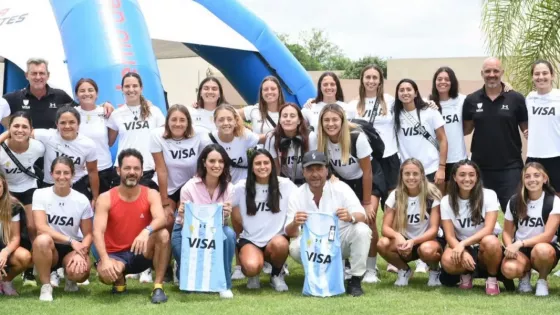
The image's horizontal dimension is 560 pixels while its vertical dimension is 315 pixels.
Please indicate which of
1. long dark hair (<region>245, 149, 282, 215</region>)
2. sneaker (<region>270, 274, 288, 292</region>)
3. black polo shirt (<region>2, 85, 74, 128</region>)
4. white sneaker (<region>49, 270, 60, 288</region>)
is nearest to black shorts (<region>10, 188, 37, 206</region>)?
white sneaker (<region>49, 270, 60, 288</region>)

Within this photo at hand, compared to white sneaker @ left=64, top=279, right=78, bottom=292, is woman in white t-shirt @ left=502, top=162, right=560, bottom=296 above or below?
above

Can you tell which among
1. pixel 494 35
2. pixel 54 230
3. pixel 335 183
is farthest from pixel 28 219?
pixel 494 35

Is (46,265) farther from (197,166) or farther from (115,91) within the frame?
(115,91)

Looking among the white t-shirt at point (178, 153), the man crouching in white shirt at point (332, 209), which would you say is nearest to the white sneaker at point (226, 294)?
the man crouching in white shirt at point (332, 209)

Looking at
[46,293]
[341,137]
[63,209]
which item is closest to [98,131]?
[63,209]

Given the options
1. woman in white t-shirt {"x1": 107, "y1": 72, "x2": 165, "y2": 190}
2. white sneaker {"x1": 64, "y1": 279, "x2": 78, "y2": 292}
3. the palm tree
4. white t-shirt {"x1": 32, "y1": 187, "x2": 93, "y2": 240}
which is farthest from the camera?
the palm tree

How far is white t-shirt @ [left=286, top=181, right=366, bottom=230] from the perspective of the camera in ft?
18.5

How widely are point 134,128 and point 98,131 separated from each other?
1.00 feet

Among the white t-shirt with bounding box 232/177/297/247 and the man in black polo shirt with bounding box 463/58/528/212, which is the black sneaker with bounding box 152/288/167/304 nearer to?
the white t-shirt with bounding box 232/177/297/247

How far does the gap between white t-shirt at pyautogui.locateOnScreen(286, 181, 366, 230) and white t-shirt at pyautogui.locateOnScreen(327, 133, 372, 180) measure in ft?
1.12

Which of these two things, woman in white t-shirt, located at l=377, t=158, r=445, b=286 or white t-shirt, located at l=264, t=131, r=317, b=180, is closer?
woman in white t-shirt, located at l=377, t=158, r=445, b=286

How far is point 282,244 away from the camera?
18.6ft

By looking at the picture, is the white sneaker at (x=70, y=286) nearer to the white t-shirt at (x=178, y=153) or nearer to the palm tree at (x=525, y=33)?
the white t-shirt at (x=178, y=153)

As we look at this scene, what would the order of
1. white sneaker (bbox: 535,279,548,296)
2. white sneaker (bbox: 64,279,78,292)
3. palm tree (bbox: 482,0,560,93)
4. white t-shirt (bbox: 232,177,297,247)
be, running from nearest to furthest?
white sneaker (bbox: 535,279,548,296), white sneaker (bbox: 64,279,78,292), white t-shirt (bbox: 232,177,297,247), palm tree (bbox: 482,0,560,93)
